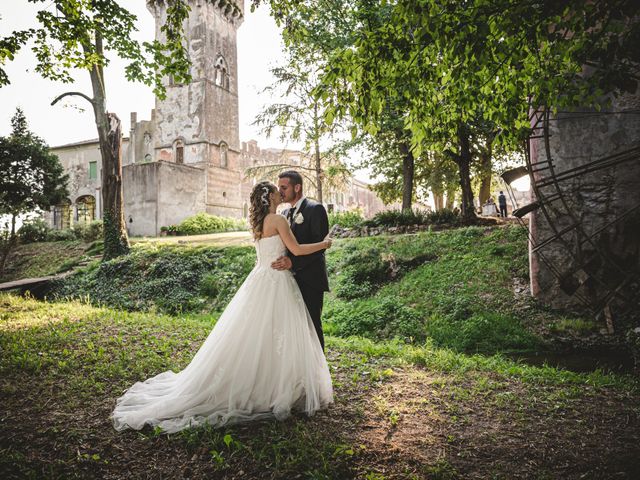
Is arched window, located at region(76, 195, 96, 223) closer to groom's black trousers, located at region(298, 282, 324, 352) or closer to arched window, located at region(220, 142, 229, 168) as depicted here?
arched window, located at region(220, 142, 229, 168)

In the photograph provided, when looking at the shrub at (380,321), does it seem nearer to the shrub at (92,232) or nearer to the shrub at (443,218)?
the shrub at (443,218)

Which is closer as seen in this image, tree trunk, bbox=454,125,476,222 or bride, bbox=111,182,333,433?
bride, bbox=111,182,333,433

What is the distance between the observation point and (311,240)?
4.56m

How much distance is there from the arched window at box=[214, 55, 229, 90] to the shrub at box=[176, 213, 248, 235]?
41.2 ft

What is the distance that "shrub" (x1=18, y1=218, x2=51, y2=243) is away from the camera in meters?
23.2

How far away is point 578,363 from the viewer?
6000mm

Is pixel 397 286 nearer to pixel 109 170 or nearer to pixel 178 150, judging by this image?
pixel 109 170

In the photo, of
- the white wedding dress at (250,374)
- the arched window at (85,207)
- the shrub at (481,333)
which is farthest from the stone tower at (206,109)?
the white wedding dress at (250,374)

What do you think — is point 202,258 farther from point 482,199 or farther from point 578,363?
point 482,199

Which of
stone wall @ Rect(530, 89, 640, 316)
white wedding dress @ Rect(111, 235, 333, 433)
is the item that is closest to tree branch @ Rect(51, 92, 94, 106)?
white wedding dress @ Rect(111, 235, 333, 433)

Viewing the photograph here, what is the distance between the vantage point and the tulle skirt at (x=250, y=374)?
143 inches

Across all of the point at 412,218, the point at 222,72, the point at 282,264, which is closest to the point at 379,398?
the point at 282,264

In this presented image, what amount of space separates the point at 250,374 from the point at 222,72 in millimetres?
33218

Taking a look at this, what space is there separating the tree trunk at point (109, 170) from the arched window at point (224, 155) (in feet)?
51.5
